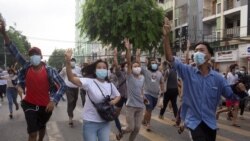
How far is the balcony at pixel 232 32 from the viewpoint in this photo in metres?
31.8

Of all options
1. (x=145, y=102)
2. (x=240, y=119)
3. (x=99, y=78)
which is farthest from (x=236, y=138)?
(x=99, y=78)

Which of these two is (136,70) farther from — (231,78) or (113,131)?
(231,78)

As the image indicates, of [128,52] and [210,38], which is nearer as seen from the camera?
[128,52]

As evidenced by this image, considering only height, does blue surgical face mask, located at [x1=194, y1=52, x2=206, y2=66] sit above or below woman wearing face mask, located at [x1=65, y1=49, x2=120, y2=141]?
above

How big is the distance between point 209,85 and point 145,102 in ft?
12.8

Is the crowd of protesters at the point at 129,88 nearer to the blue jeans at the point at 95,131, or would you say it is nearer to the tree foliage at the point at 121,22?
the blue jeans at the point at 95,131

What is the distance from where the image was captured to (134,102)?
8102mm

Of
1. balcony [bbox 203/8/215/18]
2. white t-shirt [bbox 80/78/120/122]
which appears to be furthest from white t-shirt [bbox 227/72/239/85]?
balcony [bbox 203/8/215/18]

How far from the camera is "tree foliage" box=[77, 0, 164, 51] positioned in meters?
30.5

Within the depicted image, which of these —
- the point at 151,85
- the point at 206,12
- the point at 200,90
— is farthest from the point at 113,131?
the point at 206,12

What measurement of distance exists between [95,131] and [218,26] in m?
30.5

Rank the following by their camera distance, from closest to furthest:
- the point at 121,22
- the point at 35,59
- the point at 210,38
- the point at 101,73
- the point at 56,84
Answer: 1. the point at 101,73
2. the point at 35,59
3. the point at 56,84
4. the point at 121,22
5. the point at 210,38

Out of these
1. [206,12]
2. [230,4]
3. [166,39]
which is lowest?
[166,39]

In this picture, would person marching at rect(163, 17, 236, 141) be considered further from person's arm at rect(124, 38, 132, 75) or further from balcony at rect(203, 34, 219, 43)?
balcony at rect(203, 34, 219, 43)
